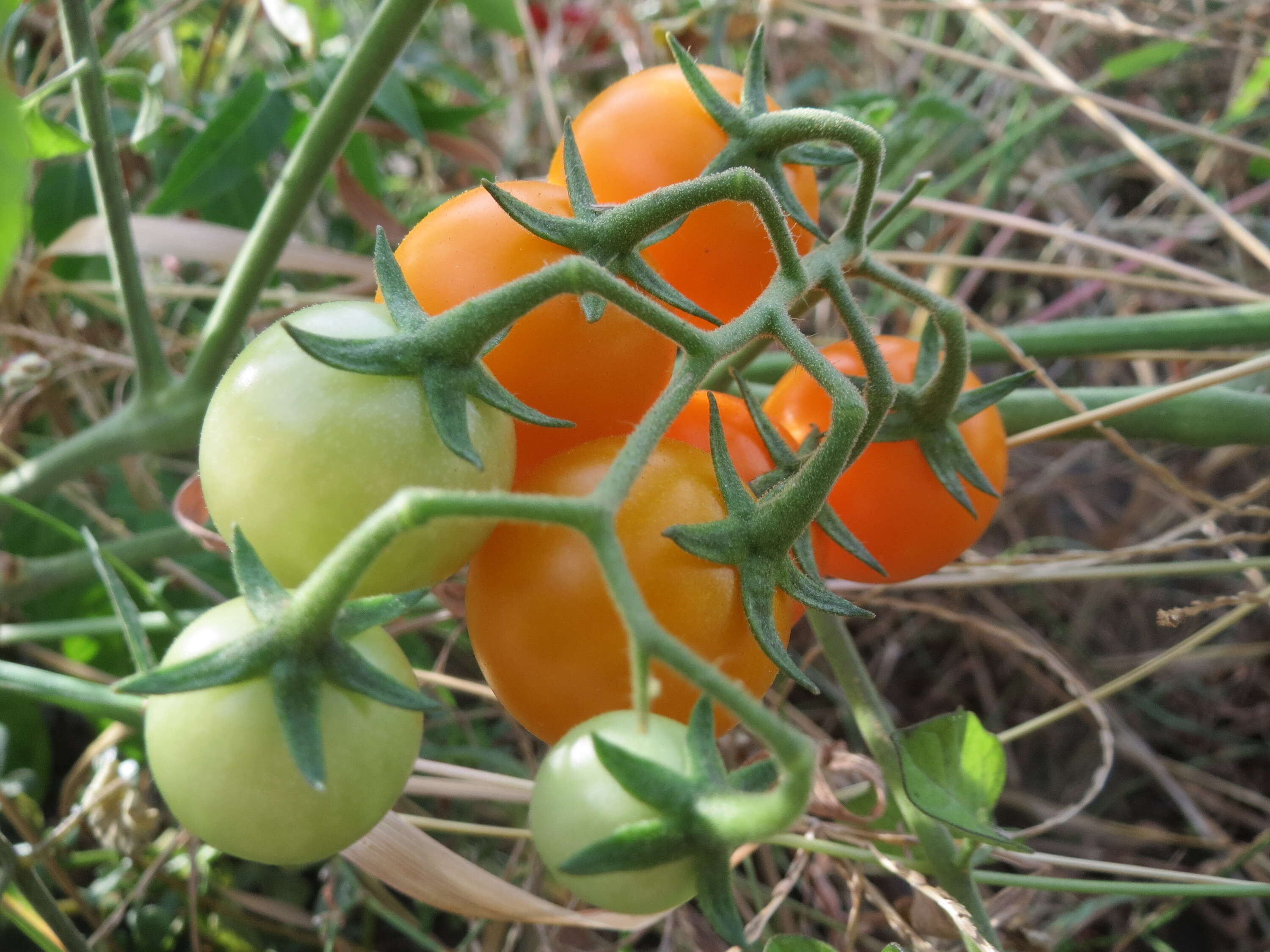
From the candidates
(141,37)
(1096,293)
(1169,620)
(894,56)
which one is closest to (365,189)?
(141,37)

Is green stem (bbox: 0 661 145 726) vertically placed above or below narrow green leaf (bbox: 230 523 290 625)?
below

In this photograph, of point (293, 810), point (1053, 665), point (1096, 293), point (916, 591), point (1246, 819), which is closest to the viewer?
point (293, 810)

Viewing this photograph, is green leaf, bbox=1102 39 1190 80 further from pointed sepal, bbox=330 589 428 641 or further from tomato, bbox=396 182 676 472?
pointed sepal, bbox=330 589 428 641

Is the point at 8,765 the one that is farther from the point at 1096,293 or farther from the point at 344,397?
the point at 1096,293

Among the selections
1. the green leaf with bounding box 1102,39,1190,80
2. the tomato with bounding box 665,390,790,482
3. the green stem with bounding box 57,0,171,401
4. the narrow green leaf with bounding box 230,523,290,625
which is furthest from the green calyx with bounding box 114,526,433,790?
the green leaf with bounding box 1102,39,1190,80

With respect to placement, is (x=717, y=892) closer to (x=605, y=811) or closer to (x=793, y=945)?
(x=605, y=811)

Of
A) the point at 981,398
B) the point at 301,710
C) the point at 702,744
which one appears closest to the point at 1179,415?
the point at 981,398

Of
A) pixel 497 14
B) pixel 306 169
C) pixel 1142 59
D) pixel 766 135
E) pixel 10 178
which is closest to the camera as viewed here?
pixel 10 178
